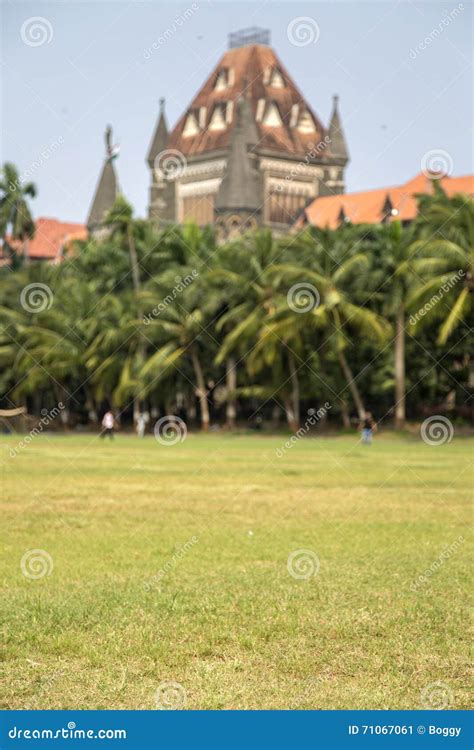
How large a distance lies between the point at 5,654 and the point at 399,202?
88.5m

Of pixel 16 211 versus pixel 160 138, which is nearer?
pixel 16 211

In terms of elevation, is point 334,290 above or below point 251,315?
above

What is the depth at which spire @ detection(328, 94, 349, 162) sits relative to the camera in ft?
376

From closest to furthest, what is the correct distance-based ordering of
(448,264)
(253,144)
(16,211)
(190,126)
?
1. (448,264)
2. (16,211)
3. (253,144)
4. (190,126)

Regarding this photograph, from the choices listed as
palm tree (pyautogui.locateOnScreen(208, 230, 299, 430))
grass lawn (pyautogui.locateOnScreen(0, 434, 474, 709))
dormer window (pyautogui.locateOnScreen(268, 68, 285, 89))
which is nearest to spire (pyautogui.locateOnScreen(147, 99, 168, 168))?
dormer window (pyautogui.locateOnScreen(268, 68, 285, 89))

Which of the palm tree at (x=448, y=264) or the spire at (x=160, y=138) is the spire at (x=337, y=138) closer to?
the spire at (x=160, y=138)

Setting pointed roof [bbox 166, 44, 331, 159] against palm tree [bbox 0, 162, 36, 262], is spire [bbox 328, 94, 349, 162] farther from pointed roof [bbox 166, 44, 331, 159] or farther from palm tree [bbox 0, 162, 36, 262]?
palm tree [bbox 0, 162, 36, 262]

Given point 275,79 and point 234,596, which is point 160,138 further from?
point 234,596

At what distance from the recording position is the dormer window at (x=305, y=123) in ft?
376

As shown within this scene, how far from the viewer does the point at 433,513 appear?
18.4 metres

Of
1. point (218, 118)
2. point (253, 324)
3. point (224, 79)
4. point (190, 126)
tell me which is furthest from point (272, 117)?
point (253, 324)

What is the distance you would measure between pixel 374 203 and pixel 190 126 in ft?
85.5

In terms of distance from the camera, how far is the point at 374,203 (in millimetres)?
99000
